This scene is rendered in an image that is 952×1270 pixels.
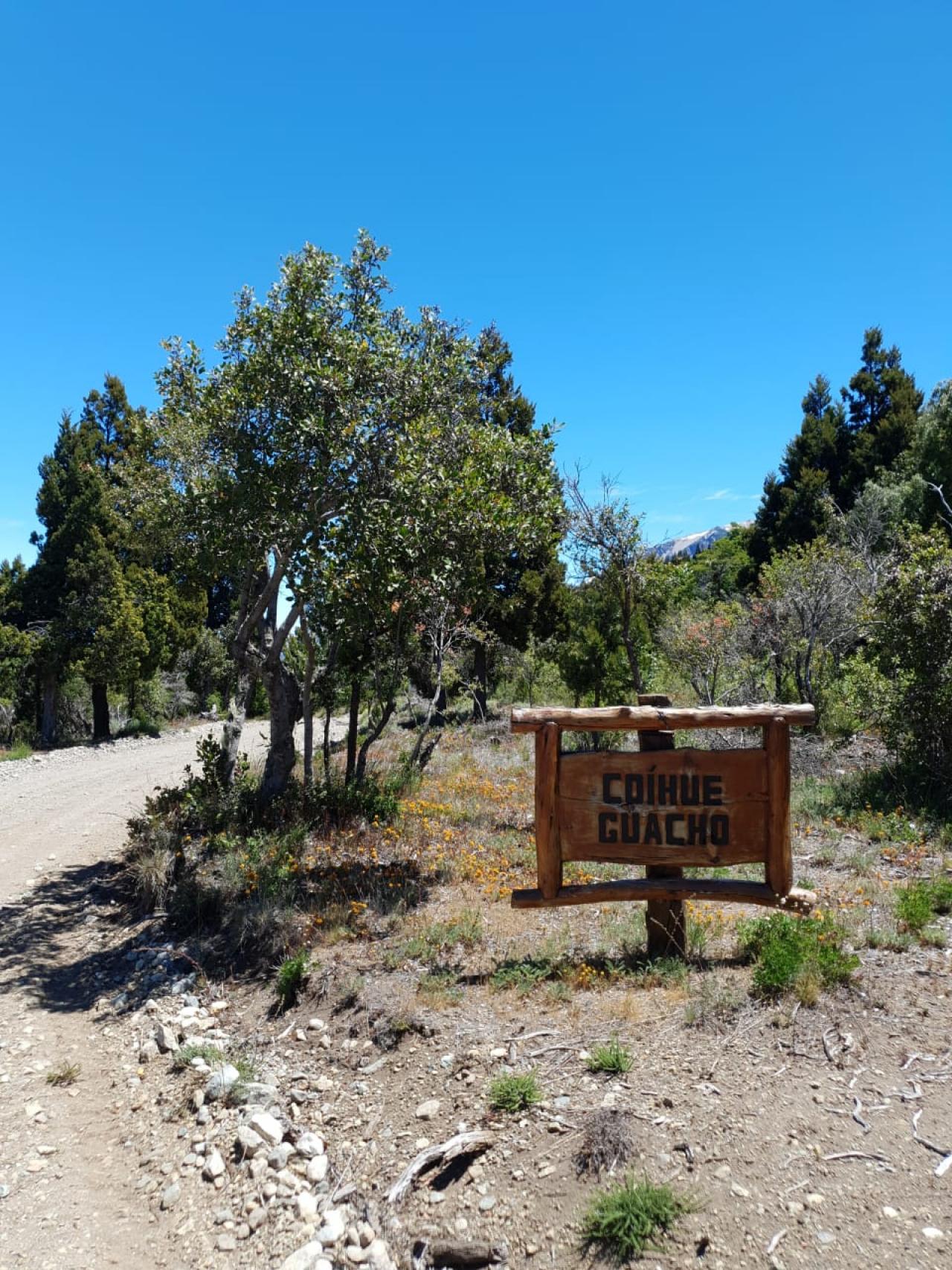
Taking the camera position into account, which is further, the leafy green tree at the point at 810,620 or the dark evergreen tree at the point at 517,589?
the dark evergreen tree at the point at 517,589

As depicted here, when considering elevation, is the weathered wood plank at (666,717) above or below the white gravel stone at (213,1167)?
above

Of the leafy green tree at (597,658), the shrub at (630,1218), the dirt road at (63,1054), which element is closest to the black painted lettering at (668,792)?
the shrub at (630,1218)

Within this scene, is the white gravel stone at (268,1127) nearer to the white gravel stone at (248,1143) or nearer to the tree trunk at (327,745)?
the white gravel stone at (248,1143)

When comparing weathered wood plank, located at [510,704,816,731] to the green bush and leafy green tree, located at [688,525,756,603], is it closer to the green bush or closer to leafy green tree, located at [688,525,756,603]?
the green bush

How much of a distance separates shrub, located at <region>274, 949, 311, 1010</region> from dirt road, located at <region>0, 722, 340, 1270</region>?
118 centimetres

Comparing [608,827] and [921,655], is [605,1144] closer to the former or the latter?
[608,827]

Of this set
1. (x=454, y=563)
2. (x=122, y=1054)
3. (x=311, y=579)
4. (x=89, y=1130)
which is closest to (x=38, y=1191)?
(x=89, y=1130)

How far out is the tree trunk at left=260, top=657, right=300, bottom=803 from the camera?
35.7 ft

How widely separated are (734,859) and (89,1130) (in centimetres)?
489

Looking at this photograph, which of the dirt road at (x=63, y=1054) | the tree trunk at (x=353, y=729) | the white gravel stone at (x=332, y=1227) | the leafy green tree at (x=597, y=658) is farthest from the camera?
the leafy green tree at (x=597, y=658)

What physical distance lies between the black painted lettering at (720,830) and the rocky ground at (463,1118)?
0.93 metres

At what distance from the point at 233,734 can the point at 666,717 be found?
758 cm

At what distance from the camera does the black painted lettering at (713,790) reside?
6035 mm

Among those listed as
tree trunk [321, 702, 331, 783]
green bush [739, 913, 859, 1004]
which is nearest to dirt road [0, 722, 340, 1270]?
tree trunk [321, 702, 331, 783]
